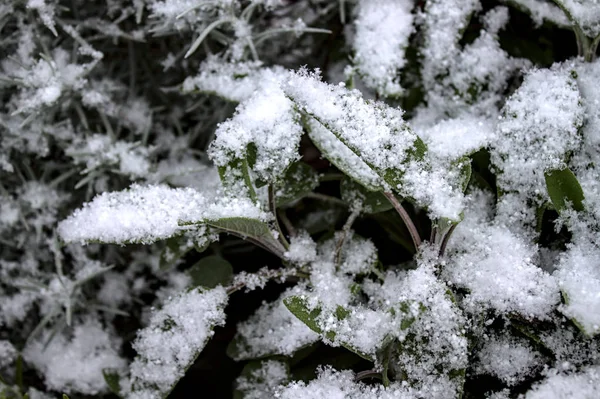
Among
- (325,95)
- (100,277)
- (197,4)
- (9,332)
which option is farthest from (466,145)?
(9,332)

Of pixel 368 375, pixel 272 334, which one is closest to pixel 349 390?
pixel 368 375

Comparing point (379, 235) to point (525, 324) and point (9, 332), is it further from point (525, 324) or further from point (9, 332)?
point (9, 332)

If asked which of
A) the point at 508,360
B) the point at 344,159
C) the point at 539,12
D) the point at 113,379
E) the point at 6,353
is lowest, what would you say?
the point at 6,353

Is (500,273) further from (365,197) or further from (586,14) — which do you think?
(586,14)

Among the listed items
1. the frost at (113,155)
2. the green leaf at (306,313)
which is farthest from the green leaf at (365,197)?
the frost at (113,155)

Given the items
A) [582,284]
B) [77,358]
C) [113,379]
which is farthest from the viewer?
[77,358]

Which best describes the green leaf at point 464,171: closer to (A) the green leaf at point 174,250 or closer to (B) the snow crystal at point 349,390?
(B) the snow crystal at point 349,390
